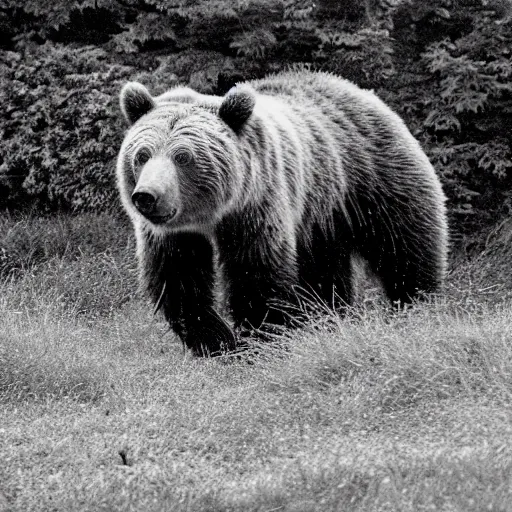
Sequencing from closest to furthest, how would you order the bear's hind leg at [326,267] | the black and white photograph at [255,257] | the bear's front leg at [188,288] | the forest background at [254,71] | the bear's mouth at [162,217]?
the black and white photograph at [255,257] → the bear's mouth at [162,217] → the bear's front leg at [188,288] → the bear's hind leg at [326,267] → the forest background at [254,71]

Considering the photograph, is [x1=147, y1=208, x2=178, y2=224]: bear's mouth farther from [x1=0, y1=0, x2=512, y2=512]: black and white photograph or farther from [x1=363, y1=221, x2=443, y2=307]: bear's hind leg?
[x1=363, y1=221, x2=443, y2=307]: bear's hind leg

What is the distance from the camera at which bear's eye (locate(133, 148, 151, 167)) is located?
668 centimetres

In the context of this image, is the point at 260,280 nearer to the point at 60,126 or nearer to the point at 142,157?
the point at 142,157

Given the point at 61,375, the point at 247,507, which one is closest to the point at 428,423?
the point at 247,507

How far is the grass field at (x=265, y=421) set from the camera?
425 centimetres

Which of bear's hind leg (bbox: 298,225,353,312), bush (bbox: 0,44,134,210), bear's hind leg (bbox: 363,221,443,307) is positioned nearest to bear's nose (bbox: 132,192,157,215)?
bear's hind leg (bbox: 298,225,353,312)

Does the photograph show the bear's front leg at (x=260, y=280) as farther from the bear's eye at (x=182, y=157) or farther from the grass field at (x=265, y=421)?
the bear's eye at (x=182, y=157)

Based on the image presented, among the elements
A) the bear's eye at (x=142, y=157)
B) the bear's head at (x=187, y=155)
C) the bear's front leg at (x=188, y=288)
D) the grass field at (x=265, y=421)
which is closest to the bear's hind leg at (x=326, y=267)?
the bear's front leg at (x=188, y=288)

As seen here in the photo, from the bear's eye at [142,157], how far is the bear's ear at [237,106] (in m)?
0.63

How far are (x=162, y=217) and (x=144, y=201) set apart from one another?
0.24 meters

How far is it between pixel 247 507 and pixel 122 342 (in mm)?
3879

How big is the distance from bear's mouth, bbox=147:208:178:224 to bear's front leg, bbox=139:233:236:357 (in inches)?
16.0

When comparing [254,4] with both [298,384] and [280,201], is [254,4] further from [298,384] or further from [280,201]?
[298,384]

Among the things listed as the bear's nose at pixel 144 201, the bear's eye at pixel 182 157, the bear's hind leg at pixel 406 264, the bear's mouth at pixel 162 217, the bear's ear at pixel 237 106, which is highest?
the bear's ear at pixel 237 106
